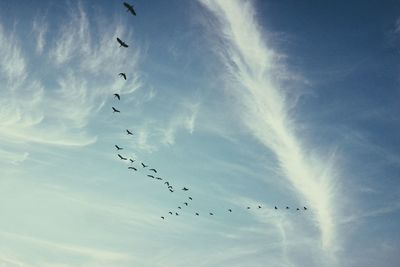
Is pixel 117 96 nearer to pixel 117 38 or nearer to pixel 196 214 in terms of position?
pixel 117 38

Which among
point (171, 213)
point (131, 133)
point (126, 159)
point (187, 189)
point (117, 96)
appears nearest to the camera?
point (117, 96)

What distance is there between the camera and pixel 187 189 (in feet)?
215

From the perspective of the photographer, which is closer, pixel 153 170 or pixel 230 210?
pixel 153 170

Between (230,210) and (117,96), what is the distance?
40352 mm

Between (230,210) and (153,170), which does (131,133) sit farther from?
(230,210)

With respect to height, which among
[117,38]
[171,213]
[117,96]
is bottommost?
[117,96]

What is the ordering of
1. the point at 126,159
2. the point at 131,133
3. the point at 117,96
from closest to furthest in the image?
the point at 117,96 → the point at 131,133 → the point at 126,159

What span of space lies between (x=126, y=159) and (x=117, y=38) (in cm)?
2361

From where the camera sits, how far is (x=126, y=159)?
2324 inches

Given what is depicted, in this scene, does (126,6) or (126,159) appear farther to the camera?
(126,159)

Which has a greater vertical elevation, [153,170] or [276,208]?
[276,208]

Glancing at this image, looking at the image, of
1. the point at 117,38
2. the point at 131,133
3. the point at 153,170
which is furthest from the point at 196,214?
the point at 117,38

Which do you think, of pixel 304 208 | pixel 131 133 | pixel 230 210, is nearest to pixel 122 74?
pixel 131 133

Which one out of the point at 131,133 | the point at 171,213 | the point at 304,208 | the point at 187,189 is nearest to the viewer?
the point at 131,133
